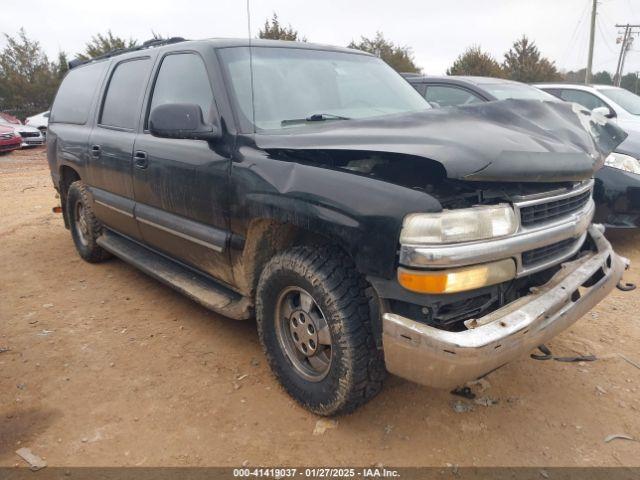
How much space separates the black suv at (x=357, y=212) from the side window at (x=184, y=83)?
1 centimetres

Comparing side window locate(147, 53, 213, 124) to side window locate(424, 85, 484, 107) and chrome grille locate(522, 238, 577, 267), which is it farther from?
side window locate(424, 85, 484, 107)

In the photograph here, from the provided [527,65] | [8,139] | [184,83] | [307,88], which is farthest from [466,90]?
[527,65]

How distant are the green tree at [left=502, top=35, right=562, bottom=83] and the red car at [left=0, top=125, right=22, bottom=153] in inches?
848

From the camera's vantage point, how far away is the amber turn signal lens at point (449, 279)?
1.98m

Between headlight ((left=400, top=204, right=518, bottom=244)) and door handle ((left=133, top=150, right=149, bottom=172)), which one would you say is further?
door handle ((left=133, top=150, right=149, bottom=172))

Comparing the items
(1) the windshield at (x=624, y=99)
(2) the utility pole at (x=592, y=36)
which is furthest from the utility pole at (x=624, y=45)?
(1) the windshield at (x=624, y=99)

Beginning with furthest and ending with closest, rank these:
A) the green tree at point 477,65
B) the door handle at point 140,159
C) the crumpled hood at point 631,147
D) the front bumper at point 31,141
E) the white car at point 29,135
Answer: the green tree at point 477,65, the front bumper at point 31,141, the white car at point 29,135, the crumpled hood at point 631,147, the door handle at point 140,159

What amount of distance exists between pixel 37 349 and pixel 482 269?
9.69 feet

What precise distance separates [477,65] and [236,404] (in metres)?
24.9

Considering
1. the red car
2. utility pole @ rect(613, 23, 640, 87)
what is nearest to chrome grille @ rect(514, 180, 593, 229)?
the red car

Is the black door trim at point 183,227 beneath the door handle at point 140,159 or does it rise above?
beneath

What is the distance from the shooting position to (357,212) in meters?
2.12

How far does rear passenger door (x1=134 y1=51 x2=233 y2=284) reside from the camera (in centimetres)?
297

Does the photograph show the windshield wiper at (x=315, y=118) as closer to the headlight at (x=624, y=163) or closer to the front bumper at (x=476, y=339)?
the front bumper at (x=476, y=339)
